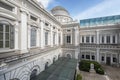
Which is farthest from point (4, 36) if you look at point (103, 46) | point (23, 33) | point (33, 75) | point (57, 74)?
point (103, 46)

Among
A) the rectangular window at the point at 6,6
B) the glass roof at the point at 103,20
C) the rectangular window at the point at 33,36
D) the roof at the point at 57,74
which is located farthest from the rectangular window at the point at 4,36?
the glass roof at the point at 103,20

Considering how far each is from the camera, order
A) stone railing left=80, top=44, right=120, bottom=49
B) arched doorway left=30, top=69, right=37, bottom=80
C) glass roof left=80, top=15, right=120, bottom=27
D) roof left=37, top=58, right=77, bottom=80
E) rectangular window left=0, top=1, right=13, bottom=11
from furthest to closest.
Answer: glass roof left=80, top=15, right=120, bottom=27
stone railing left=80, top=44, right=120, bottom=49
arched doorway left=30, top=69, right=37, bottom=80
roof left=37, top=58, right=77, bottom=80
rectangular window left=0, top=1, right=13, bottom=11

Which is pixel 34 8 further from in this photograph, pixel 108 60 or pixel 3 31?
pixel 108 60

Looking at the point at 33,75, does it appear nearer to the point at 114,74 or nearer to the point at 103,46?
the point at 114,74

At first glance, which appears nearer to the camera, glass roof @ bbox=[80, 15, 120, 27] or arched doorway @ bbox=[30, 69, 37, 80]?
arched doorway @ bbox=[30, 69, 37, 80]

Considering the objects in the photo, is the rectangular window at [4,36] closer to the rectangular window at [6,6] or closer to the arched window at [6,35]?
the arched window at [6,35]

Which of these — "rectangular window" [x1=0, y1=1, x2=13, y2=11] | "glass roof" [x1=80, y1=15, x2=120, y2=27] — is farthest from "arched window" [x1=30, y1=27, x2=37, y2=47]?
"glass roof" [x1=80, y1=15, x2=120, y2=27]

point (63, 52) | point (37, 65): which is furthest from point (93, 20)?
point (37, 65)

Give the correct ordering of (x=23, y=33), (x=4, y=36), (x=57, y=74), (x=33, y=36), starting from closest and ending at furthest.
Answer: (x=4, y=36) → (x=23, y=33) → (x=57, y=74) → (x=33, y=36)

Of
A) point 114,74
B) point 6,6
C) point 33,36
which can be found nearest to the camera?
point 6,6

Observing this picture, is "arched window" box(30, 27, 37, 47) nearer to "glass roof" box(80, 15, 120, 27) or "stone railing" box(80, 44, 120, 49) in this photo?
"stone railing" box(80, 44, 120, 49)

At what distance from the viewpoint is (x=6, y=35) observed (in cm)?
616

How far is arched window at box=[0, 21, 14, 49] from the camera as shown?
228 inches

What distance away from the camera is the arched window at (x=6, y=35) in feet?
19.0
